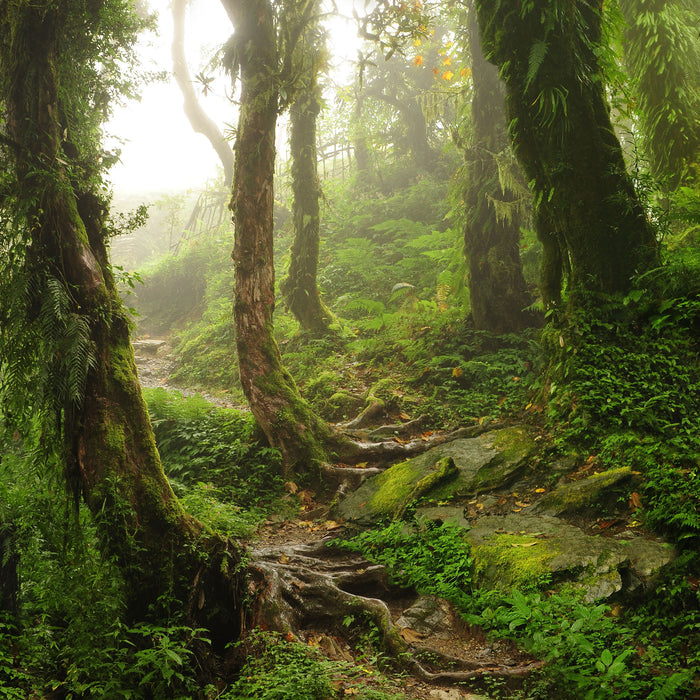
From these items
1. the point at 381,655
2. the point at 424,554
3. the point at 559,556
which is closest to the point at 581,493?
the point at 559,556

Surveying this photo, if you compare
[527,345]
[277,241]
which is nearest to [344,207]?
[277,241]

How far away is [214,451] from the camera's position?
23.3 ft

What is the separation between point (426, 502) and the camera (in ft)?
17.0

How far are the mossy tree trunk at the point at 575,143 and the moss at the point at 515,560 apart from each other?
8.42 ft

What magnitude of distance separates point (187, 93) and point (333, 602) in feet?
76.1

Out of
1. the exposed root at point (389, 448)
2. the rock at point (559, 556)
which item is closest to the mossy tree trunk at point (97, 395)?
the rock at point (559, 556)

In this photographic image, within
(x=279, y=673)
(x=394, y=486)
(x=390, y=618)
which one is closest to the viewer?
(x=279, y=673)

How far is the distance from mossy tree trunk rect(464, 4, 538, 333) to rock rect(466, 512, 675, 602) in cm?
480

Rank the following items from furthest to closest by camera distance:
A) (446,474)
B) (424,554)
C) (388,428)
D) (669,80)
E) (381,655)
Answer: (669,80) → (388,428) → (446,474) → (424,554) → (381,655)

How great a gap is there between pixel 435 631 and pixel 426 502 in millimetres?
1588

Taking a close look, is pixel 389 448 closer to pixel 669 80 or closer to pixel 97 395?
pixel 97 395

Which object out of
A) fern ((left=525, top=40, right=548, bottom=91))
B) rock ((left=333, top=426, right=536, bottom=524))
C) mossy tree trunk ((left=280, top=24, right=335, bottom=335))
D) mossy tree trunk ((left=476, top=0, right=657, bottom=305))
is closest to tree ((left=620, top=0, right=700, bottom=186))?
mossy tree trunk ((left=476, top=0, right=657, bottom=305))

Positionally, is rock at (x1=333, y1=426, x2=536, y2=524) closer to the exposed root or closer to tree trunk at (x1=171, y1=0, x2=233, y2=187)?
the exposed root

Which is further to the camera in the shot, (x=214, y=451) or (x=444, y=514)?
(x=214, y=451)
